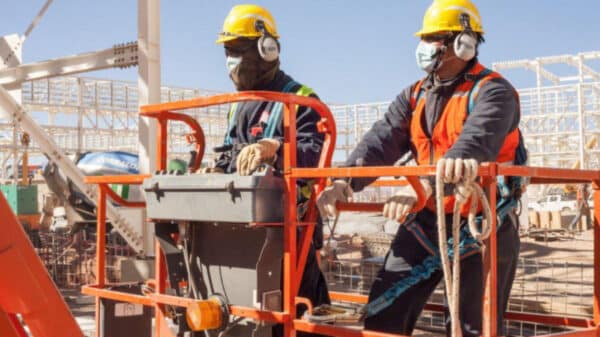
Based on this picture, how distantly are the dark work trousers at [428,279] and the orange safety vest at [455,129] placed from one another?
216mm

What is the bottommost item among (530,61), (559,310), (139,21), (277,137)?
(559,310)

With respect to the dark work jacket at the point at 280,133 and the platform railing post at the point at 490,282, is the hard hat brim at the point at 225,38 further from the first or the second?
the platform railing post at the point at 490,282

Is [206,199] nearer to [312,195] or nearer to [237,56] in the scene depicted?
[312,195]

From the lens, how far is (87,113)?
1409 inches

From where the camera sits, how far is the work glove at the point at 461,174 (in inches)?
110

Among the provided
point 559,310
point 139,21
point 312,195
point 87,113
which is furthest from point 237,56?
point 87,113

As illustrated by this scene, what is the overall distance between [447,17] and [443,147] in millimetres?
641

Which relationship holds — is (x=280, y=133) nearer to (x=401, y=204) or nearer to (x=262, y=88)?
(x=262, y=88)

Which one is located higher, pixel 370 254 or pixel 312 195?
pixel 312 195

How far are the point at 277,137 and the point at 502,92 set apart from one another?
1.38 meters

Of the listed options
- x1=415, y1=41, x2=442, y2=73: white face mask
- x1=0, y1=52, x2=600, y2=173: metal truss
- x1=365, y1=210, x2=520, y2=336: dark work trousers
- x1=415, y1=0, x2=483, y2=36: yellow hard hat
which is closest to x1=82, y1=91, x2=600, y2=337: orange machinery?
x1=365, y1=210, x2=520, y2=336: dark work trousers

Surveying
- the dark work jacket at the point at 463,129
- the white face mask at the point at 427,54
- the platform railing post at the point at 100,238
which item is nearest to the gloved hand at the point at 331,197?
the dark work jacket at the point at 463,129

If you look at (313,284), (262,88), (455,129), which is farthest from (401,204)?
(262,88)

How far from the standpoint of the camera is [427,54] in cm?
371
